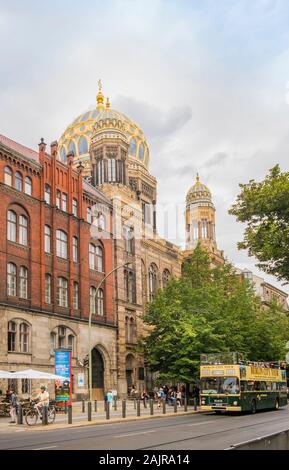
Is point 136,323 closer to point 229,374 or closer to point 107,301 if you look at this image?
point 107,301

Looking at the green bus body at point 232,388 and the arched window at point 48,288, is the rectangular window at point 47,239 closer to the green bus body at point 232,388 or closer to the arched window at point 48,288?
the arched window at point 48,288

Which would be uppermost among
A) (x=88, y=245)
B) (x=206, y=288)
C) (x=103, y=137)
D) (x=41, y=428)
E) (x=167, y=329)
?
(x=103, y=137)

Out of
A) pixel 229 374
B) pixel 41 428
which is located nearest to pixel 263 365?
pixel 229 374

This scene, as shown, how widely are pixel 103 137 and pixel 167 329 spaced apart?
24.2 metres

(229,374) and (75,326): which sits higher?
(75,326)

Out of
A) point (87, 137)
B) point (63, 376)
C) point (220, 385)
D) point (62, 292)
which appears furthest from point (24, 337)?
point (87, 137)

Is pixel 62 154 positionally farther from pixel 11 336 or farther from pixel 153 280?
pixel 11 336

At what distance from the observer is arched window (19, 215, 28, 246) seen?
4434cm

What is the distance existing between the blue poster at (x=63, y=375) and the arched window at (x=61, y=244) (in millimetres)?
11549

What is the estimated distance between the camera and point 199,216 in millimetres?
Result: 90000

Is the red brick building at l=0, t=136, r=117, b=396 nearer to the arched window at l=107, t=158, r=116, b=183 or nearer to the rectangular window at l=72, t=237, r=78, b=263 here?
A: the rectangular window at l=72, t=237, r=78, b=263

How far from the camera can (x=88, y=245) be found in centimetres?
5181

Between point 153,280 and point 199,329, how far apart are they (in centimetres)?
1902

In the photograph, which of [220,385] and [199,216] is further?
[199,216]
